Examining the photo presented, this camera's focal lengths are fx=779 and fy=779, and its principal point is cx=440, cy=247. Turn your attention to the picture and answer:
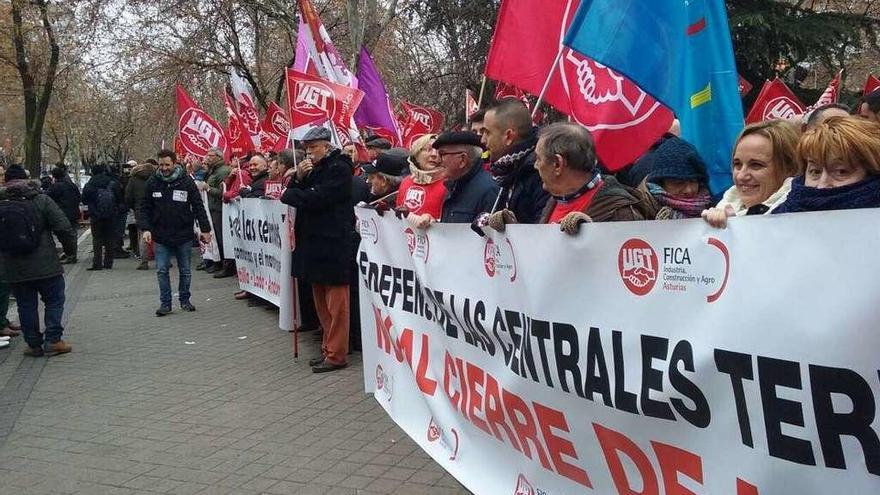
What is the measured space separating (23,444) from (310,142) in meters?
3.12

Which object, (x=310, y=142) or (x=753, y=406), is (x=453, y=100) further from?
(x=753, y=406)

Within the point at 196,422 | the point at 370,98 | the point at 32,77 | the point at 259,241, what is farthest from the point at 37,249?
the point at 32,77

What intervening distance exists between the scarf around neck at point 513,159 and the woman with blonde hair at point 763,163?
4.09 feet

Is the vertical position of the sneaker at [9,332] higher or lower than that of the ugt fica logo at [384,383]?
lower

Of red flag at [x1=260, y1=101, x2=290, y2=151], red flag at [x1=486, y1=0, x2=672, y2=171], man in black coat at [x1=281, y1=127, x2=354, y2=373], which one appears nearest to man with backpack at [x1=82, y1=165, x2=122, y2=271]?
red flag at [x1=260, y1=101, x2=290, y2=151]

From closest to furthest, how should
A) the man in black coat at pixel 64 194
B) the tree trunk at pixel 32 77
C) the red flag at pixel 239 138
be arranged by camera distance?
the red flag at pixel 239 138 < the man in black coat at pixel 64 194 < the tree trunk at pixel 32 77

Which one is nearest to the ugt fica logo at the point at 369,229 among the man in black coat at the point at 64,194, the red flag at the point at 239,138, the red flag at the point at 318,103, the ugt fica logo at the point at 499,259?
the ugt fica logo at the point at 499,259

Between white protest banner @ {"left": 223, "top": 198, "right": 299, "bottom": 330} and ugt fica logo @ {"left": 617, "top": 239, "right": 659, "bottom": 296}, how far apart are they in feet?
17.1

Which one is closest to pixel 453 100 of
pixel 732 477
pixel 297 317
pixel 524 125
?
pixel 297 317

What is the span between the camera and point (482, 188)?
475 cm

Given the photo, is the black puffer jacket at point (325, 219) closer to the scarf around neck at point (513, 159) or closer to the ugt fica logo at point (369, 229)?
the ugt fica logo at point (369, 229)

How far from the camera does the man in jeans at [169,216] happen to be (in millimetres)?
9695

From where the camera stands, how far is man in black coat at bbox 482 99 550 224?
158 inches

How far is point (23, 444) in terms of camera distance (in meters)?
5.30
